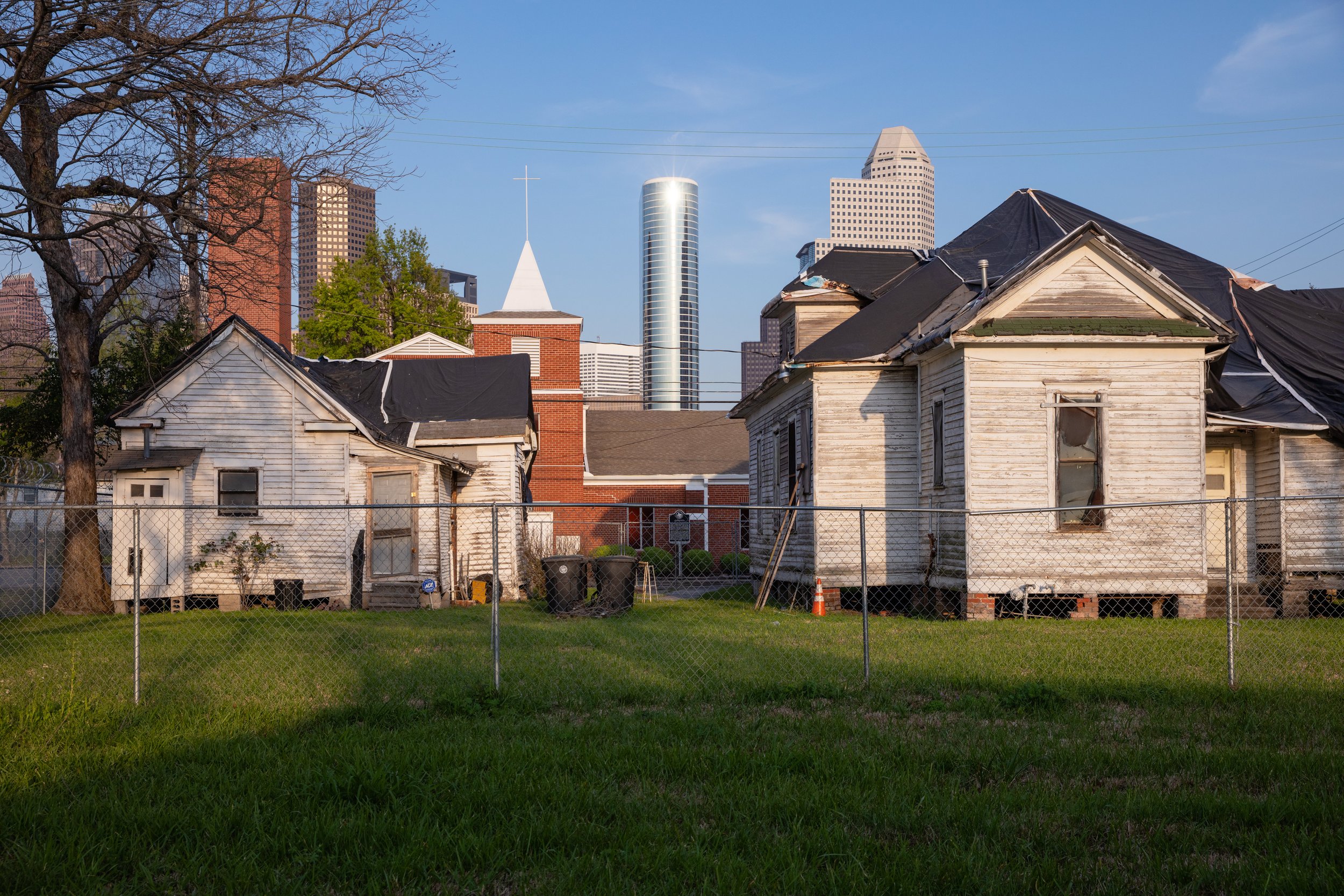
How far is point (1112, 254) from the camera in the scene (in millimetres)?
16266

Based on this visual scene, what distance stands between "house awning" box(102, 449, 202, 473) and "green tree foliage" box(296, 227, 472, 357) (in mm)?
28586

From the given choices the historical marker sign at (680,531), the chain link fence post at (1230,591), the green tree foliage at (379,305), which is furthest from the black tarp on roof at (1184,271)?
the green tree foliage at (379,305)

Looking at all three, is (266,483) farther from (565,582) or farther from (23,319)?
(565,582)

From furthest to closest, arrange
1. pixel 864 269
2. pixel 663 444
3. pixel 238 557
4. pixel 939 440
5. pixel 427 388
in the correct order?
1. pixel 663 444
2. pixel 427 388
3. pixel 864 269
4. pixel 238 557
5. pixel 939 440

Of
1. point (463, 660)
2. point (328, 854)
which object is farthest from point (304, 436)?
point (328, 854)

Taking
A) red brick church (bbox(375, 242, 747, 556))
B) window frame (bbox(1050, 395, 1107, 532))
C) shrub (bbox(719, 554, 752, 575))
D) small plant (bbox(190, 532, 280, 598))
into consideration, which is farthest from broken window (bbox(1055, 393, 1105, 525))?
red brick church (bbox(375, 242, 747, 556))

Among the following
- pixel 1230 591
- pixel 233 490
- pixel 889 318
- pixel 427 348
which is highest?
pixel 427 348

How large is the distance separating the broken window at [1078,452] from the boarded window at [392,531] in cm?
1333

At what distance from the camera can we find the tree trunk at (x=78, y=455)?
1906cm

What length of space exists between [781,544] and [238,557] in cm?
1126

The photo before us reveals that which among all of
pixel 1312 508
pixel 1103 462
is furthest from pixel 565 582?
pixel 1312 508

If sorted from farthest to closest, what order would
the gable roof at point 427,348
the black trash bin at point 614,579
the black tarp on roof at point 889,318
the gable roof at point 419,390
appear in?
the gable roof at point 427,348 → the gable roof at point 419,390 → the black tarp on roof at point 889,318 → the black trash bin at point 614,579

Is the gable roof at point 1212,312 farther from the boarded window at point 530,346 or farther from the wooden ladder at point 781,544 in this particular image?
the boarded window at point 530,346

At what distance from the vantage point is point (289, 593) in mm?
20969
